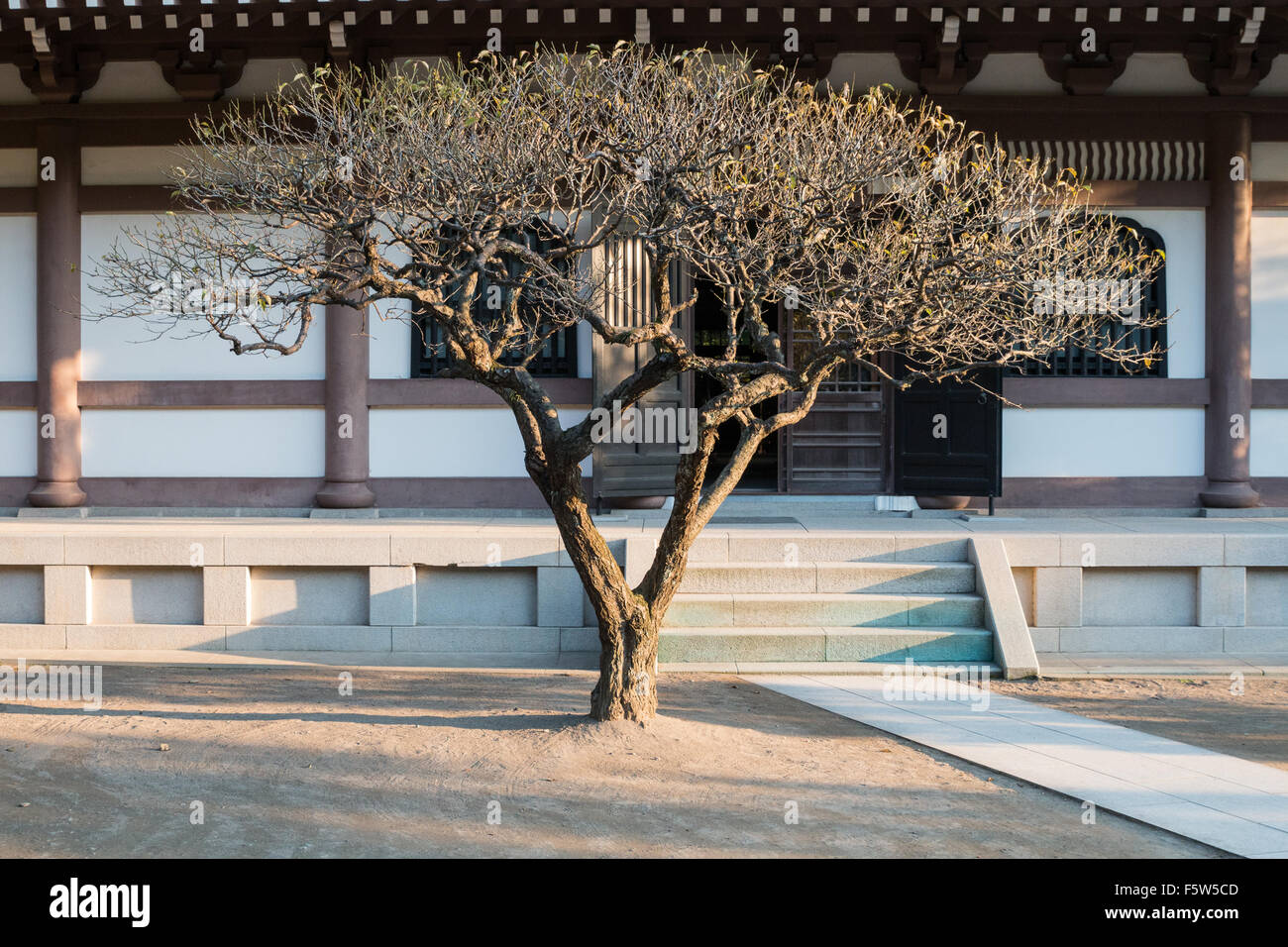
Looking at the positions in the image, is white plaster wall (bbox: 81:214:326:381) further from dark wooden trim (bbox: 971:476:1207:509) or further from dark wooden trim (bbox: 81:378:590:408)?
dark wooden trim (bbox: 971:476:1207:509)

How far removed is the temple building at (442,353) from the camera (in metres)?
10.5

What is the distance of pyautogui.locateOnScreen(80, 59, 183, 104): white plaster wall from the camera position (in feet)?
35.4

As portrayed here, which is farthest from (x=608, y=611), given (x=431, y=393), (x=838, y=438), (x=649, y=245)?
(x=838, y=438)

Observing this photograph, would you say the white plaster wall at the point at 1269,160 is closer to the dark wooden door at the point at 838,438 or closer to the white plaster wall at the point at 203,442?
the dark wooden door at the point at 838,438

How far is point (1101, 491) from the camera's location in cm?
1097

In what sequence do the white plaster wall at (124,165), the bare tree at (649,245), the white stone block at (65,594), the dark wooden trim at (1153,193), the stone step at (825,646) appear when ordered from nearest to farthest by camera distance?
the bare tree at (649,245)
the stone step at (825,646)
the white stone block at (65,594)
the dark wooden trim at (1153,193)
the white plaster wall at (124,165)

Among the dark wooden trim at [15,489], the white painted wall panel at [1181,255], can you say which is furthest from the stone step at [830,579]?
the dark wooden trim at [15,489]

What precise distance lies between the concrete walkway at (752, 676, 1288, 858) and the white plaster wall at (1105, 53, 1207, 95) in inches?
244

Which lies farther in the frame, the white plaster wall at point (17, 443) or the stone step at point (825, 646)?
the white plaster wall at point (17, 443)

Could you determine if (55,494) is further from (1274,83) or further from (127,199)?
(1274,83)

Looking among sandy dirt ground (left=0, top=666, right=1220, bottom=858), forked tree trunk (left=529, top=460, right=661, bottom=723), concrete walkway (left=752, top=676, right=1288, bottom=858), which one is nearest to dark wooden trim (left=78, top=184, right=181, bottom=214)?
sandy dirt ground (left=0, top=666, right=1220, bottom=858)

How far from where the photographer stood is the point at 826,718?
7.05m

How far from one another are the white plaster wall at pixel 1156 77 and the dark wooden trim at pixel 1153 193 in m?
0.82

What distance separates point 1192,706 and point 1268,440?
452 centimetres
